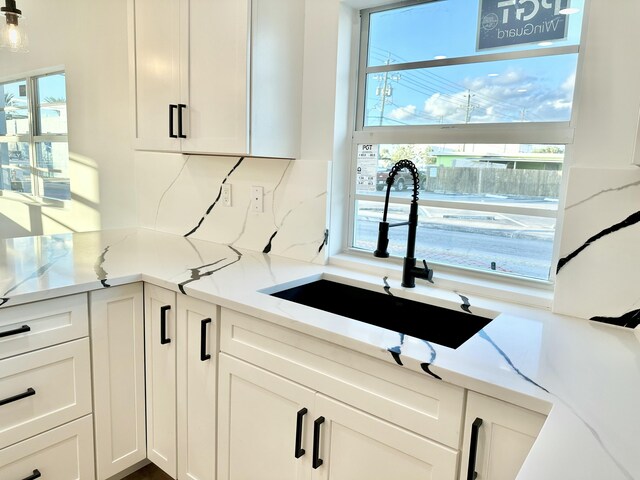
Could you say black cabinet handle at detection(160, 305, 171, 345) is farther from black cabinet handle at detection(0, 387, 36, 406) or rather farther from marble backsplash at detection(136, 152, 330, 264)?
marble backsplash at detection(136, 152, 330, 264)

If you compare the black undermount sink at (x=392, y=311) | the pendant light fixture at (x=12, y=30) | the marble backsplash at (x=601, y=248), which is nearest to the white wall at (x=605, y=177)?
the marble backsplash at (x=601, y=248)

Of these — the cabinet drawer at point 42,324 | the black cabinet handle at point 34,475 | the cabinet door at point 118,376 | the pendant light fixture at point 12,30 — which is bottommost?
the black cabinet handle at point 34,475

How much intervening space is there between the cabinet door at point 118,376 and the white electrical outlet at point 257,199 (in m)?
0.67

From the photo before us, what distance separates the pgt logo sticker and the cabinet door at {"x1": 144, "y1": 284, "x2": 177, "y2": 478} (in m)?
1.50

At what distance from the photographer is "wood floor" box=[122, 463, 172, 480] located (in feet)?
6.35

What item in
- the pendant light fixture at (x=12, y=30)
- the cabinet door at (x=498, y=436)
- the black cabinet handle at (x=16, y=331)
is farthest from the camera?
the pendant light fixture at (x=12, y=30)

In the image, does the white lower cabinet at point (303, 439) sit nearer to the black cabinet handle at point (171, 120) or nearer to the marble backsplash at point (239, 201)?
the marble backsplash at point (239, 201)

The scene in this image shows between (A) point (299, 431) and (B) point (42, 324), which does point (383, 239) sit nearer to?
(A) point (299, 431)

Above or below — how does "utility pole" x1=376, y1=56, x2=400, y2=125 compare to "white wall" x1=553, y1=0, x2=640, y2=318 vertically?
above

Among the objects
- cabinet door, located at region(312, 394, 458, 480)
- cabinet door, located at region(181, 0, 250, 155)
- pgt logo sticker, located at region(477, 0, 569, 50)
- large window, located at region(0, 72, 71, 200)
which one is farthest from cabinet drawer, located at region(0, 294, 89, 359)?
pgt logo sticker, located at region(477, 0, 569, 50)

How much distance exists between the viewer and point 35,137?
230cm

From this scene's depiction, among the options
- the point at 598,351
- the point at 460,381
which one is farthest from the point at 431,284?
the point at 460,381

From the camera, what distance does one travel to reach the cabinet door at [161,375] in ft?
5.63

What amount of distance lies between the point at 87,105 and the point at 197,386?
5.69ft
